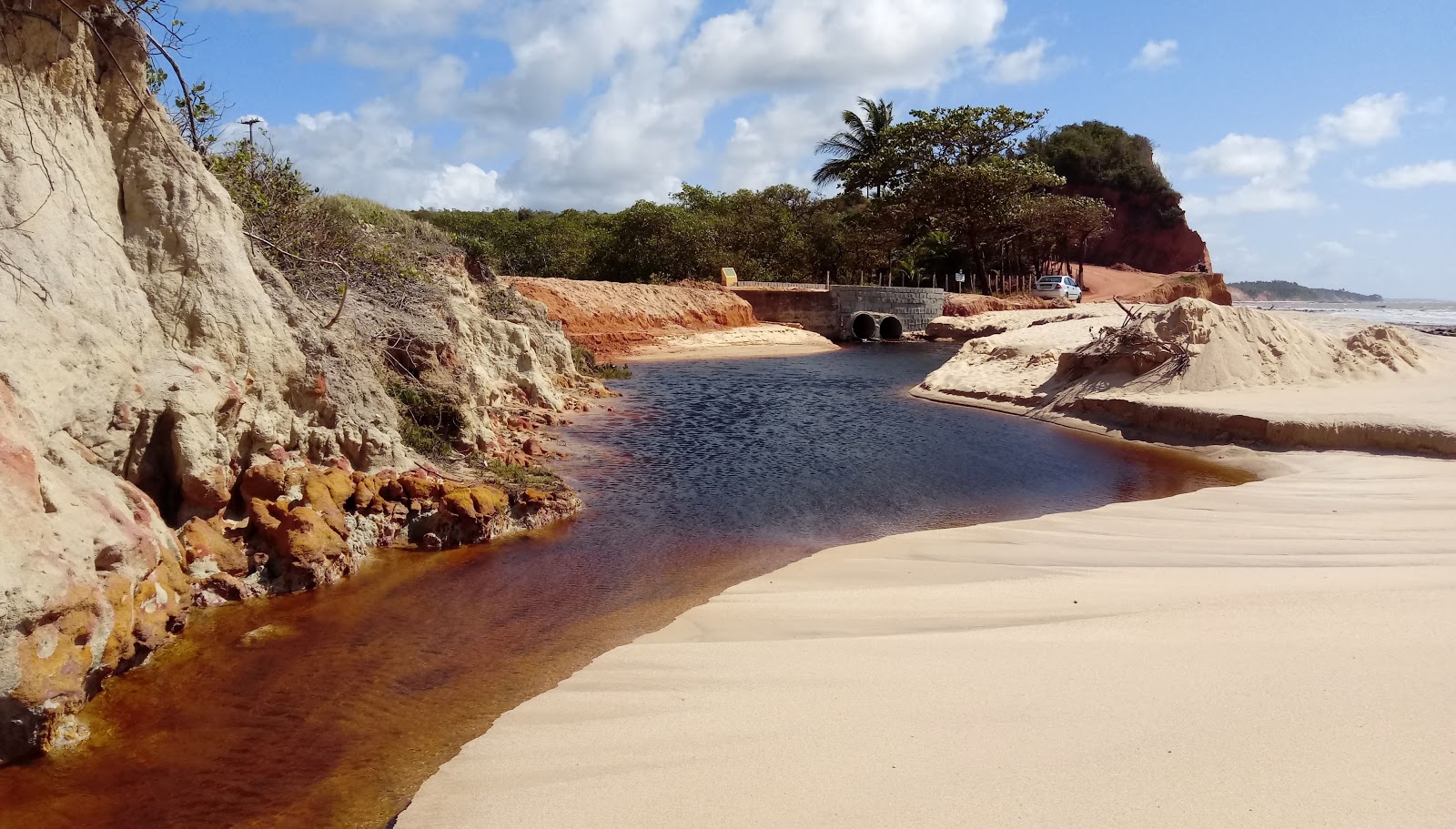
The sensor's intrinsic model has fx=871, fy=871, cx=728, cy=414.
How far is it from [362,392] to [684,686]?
545cm

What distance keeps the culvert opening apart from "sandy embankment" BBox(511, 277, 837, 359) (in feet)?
14.7

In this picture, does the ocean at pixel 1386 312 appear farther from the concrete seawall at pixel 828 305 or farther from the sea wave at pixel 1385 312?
the concrete seawall at pixel 828 305

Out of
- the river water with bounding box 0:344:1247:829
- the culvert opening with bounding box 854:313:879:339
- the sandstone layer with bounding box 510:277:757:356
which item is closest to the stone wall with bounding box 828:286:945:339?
the culvert opening with bounding box 854:313:879:339

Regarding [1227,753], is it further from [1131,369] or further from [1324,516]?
[1131,369]

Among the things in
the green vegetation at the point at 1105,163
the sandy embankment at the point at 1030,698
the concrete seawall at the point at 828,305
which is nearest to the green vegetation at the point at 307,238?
the sandy embankment at the point at 1030,698

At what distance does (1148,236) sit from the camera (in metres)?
70.9

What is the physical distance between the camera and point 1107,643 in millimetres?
4426

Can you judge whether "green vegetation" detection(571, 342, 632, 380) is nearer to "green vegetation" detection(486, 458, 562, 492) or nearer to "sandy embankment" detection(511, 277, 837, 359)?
Result: "sandy embankment" detection(511, 277, 837, 359)

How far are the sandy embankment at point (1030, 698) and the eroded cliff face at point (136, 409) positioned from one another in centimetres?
244

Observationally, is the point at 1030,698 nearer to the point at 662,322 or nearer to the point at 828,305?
the point at 662,322

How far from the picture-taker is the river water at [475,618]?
13.6 feet

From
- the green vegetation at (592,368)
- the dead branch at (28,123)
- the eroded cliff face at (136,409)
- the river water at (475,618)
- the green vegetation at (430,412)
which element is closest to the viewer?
the river water at (475,618)

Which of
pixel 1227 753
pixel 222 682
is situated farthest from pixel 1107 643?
pixel 222 682

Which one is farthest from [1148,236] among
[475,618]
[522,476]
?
[475,618]
